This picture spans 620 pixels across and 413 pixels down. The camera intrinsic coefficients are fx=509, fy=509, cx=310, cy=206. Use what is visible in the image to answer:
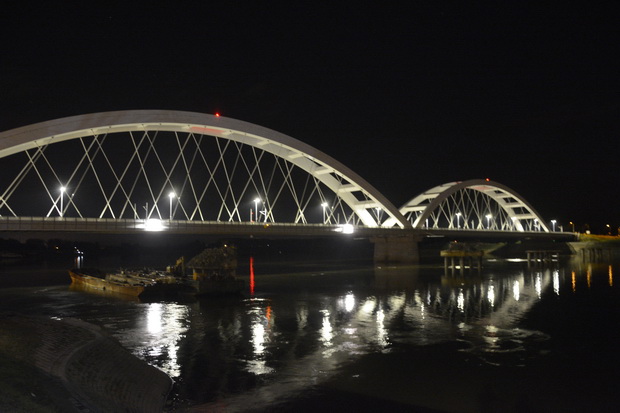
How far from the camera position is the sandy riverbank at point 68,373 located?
7.79m

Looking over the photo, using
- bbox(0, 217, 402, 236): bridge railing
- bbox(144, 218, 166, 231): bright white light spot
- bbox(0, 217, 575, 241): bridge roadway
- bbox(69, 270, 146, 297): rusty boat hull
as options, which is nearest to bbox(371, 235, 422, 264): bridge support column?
bbox(0, 217, 575, 241): bridge roadway

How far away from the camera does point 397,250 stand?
233ft

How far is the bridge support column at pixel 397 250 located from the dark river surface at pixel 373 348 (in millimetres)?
37229

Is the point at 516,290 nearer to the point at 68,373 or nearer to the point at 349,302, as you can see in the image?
the point at 349,302

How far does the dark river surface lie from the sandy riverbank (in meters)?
0.76

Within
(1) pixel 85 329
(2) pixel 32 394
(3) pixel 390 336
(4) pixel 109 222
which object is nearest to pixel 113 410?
(2) pixel 32 394

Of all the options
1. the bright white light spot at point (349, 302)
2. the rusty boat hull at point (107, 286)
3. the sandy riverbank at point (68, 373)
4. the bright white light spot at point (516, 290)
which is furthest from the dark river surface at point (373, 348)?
the rusty boat hull at point (107, 286)

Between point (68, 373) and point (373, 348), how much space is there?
9.76 m

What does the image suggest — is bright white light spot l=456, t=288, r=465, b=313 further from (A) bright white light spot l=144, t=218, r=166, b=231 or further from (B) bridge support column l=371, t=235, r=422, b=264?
(B) bridge support column l=371, t=235, r=422, b=264

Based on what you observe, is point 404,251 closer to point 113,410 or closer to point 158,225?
point 158,225

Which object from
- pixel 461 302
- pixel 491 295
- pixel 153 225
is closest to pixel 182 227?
pixel 153 225

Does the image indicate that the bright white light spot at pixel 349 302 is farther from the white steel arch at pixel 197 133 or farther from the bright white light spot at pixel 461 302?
the white steel arch at pixel 197 133

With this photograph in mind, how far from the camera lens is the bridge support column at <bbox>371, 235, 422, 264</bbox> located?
7044 centimetres

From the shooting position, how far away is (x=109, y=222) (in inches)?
1566
